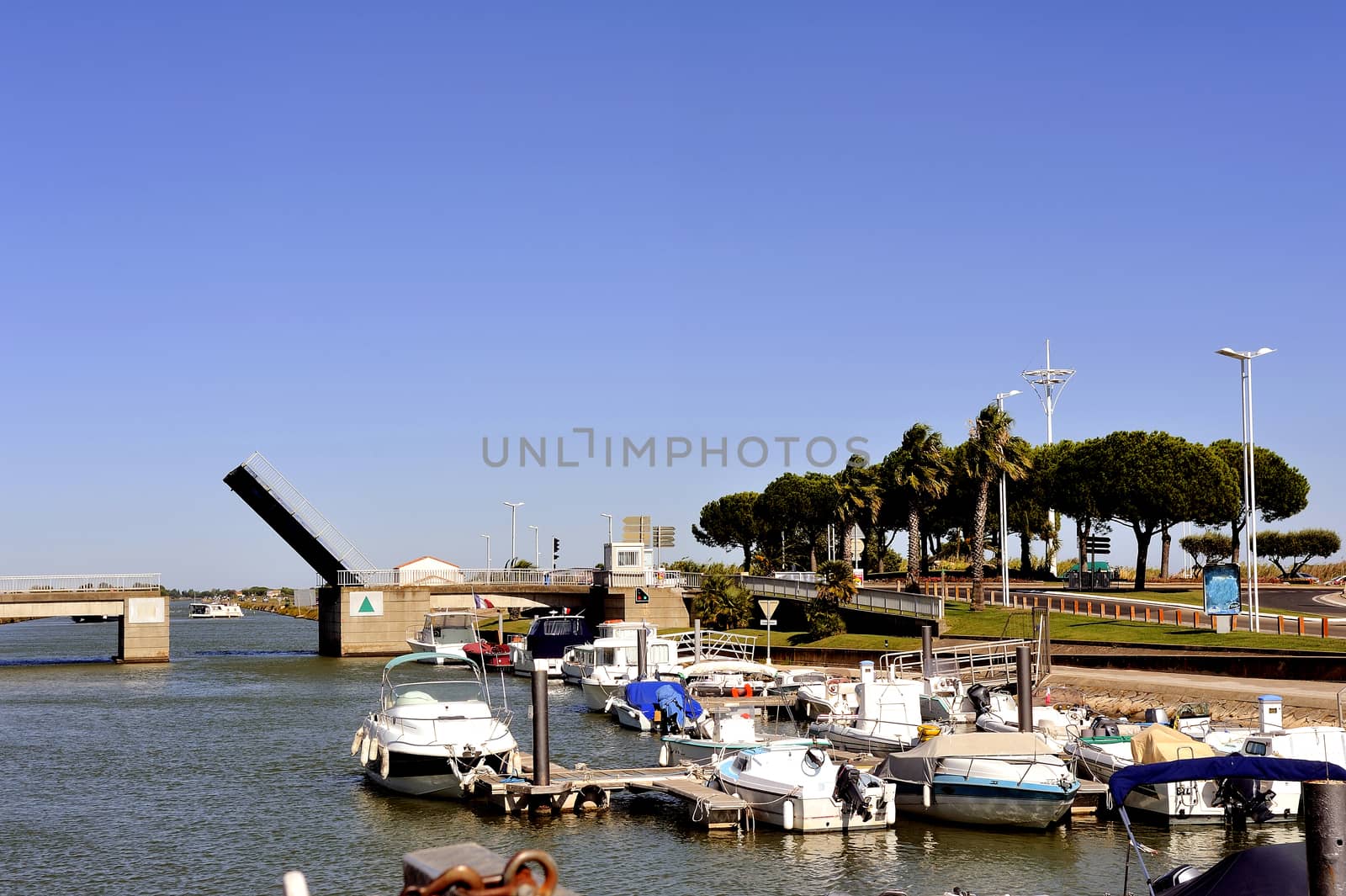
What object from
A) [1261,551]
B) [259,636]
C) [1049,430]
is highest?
[1049,430]

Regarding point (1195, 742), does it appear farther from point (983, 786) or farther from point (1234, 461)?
point (1234, 461)

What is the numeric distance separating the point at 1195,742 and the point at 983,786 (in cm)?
522

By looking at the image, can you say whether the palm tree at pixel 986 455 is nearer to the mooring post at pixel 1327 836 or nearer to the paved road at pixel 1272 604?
the paved road at pixel 1272 604

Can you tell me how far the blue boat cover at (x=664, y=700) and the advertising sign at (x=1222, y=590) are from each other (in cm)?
2055

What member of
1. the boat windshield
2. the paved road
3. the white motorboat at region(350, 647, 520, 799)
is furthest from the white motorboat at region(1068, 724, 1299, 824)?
the paved road

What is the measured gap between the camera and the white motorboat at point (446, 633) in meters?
75.8

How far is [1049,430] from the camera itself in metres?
109

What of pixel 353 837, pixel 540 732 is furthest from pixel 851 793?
pixel 353 837

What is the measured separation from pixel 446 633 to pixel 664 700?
35587 millimetres

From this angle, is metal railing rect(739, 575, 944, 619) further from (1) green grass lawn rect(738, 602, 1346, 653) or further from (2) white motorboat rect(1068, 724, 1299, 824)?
(2) white motorboat rect(1068, 724, 1299, 824)

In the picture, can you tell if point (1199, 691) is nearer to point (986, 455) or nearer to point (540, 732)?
point (540, 732)

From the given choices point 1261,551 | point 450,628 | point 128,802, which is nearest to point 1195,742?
point 128,802

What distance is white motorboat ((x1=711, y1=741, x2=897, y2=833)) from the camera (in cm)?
2608

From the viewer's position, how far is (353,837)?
26.9 meters
